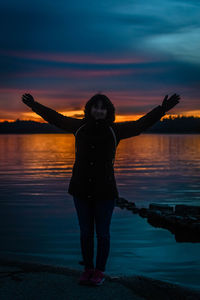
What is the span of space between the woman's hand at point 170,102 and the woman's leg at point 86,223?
175 cm

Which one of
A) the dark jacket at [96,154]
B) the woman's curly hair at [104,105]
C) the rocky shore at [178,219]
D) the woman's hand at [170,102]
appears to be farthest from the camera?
the rocky shore at [178,219]

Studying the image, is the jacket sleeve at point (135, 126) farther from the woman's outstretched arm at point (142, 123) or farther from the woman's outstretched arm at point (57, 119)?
the woman's outstretched arm at point (57, 119)

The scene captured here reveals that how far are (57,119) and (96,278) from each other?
2271 millimetres

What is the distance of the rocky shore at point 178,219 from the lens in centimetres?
1335

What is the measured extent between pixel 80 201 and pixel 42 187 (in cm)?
2378

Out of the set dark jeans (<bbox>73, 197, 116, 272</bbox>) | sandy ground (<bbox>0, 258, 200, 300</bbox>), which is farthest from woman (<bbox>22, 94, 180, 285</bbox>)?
sandy ground (<bbox>0, 258, 200, 300</bbox>)

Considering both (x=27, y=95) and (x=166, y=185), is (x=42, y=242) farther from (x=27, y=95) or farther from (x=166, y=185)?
(x=166, y=185)

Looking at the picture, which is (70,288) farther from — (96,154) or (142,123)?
(142,123)

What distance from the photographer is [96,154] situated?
5246mm

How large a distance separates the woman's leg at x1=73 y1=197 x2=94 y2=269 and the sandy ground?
424 millimetres

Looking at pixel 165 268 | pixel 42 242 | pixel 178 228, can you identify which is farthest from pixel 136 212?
pixel 165 268

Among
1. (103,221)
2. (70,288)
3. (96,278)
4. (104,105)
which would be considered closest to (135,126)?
(104,105)

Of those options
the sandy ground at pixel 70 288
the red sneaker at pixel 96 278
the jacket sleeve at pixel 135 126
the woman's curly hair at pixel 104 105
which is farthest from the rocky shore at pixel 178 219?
the woman's curly hair at pixel 104 105

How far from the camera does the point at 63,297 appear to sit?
5.00 meters
